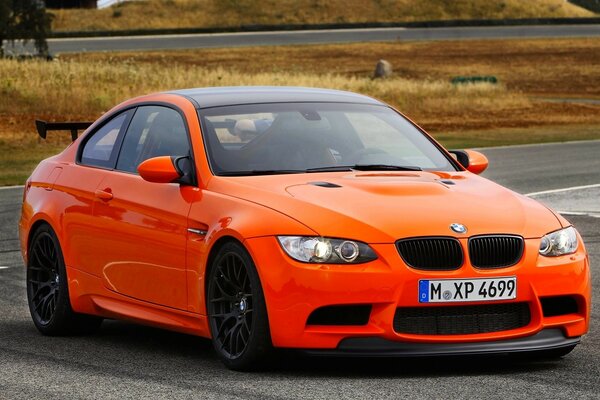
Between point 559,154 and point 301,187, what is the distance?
19300mm

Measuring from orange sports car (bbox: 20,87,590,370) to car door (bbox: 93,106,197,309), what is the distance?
1cm

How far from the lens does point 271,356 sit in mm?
6914

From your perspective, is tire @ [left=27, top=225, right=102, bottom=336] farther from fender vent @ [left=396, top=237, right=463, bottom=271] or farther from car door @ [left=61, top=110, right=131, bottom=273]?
fender vent @ [left=396, top=237, right=463, bottom=271]

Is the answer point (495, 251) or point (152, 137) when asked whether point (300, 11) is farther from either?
point (495, 251)

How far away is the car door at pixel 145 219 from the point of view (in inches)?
299

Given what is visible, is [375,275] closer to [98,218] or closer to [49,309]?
[98,218]

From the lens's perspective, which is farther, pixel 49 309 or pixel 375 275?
pixel 49 309

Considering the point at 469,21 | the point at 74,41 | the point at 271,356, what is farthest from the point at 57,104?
the point at 469,21

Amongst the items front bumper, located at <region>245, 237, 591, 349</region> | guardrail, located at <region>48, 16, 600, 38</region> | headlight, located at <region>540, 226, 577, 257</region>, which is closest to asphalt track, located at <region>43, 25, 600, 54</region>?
guardrail, located at <region>48, 16, 600, 38</region>

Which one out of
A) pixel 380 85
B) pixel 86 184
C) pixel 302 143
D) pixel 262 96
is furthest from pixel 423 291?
pixel 380 85

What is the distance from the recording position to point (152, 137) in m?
8.41

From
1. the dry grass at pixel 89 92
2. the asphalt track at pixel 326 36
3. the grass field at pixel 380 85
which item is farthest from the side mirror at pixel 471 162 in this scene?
the asphalt track at pixel 326 36

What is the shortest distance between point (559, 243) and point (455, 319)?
691 mm

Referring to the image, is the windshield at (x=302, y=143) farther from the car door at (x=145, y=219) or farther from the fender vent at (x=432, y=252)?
the fender vent at (x=432, y=252)
